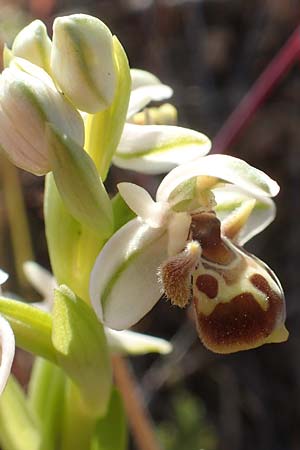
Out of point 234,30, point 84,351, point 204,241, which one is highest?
point 204,241

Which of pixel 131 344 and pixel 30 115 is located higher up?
pixel 30 115

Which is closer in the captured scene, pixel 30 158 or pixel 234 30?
pixel 30 158

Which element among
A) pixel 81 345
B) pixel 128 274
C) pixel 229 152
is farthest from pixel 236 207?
pixel 229 152

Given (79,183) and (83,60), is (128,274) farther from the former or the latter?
(83,60)

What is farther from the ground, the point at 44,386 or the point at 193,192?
the point at 193,192

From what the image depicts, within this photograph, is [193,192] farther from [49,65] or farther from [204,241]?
[49,65]

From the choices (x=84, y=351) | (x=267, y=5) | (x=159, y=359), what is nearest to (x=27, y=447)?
(x=84, y=351)
